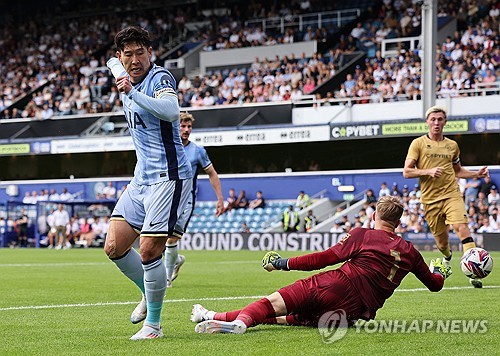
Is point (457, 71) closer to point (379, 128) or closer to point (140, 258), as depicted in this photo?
point (379, 128)

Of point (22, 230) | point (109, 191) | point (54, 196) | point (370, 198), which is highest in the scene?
point (370, 198)

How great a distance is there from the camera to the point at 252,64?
4062 cm

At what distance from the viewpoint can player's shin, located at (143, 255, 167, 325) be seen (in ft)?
24.1

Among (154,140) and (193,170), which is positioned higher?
(154,140)

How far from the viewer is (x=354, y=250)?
24.6 feet

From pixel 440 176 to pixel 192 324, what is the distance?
5.57m

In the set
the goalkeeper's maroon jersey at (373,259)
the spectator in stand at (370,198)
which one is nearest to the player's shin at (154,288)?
the goalkeeper's maroon jersey at (373,259)

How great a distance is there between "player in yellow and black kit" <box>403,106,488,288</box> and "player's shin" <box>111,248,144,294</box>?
5.34 metres

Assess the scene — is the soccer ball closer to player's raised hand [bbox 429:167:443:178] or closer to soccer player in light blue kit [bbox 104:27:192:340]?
player's raised hand [bbox 429:167:443:178]

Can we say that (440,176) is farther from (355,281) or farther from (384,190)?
(384,190)

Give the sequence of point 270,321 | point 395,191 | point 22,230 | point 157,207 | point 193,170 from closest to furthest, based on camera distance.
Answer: point 157,207, point 270,321, point 193,170, point 395,191, point 22,230

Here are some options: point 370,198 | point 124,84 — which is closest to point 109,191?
point 370,198

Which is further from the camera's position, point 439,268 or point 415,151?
point 415,151

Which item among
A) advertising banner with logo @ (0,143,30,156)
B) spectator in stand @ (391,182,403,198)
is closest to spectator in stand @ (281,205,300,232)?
spectator in stand @ (391,182,403,198)
